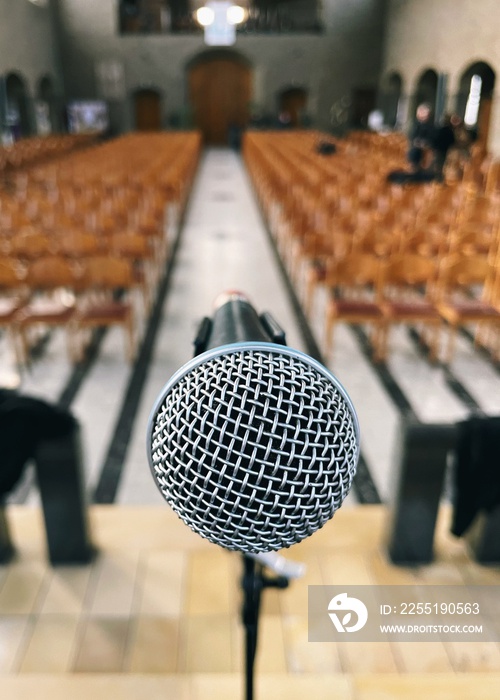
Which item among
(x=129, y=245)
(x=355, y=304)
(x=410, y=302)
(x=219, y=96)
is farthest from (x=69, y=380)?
(x=219, y=96)

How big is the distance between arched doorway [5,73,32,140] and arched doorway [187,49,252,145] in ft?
28.1

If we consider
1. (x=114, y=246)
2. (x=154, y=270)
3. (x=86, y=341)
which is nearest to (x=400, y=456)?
(x=86, y=341)

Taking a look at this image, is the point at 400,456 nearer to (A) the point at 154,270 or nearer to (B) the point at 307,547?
(B) the point at 307,547

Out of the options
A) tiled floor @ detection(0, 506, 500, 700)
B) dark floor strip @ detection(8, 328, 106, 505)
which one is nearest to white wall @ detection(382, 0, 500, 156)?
dark floor strip @ detection(8, 328, 106, 505)

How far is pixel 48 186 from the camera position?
9922mm

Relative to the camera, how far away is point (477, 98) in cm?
1881

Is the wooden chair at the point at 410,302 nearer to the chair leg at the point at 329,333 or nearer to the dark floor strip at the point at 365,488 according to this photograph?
the chair leg at the point at 329,333

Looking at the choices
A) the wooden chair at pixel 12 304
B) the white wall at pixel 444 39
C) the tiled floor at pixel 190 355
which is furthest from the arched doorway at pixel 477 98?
the wooden chair at pixel 12 304

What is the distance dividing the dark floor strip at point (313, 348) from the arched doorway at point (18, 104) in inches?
608

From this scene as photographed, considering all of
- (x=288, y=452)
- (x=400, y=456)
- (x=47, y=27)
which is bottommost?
(x=400, y=456)

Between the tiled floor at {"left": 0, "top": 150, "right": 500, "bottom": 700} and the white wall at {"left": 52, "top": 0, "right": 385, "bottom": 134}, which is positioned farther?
the white wall at {"left": 52, "top": 0, "right": 385, "bottom": 134}

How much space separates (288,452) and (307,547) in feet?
6.63

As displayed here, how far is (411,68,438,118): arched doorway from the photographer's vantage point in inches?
851

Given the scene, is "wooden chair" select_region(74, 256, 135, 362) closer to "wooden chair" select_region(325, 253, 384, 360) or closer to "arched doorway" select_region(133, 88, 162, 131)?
"wooden chair" select_region(325, 253, 384, 360)
